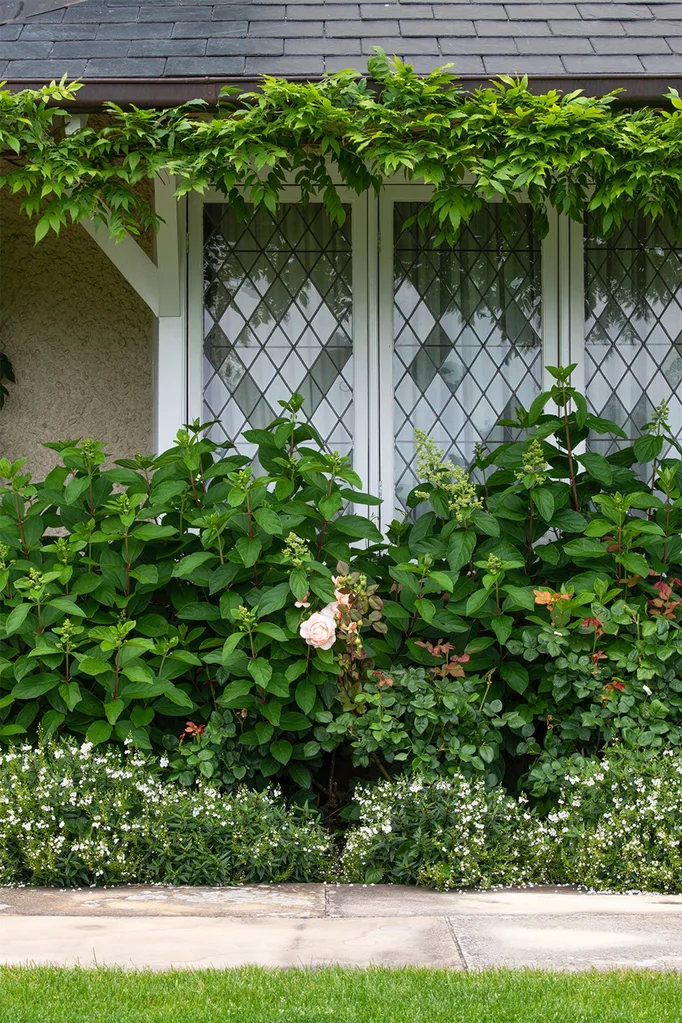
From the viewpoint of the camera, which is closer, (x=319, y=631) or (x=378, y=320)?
(x=319, y=631)

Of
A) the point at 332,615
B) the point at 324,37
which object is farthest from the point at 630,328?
the point at 332,615

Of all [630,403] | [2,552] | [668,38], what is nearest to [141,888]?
[2,552]

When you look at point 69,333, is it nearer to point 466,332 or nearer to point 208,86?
point 208,86

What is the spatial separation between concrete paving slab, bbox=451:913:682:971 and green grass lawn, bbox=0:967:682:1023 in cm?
11

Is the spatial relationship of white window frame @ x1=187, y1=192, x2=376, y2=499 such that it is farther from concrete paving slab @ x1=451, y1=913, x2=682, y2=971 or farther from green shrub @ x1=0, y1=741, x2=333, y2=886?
concrete paving slab @ x1=451, y1=913, x2=682, y2=971

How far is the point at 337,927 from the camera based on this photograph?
311 centimetres

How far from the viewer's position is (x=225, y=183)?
424 centimetres

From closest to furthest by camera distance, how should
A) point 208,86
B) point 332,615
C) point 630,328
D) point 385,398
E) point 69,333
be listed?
point 332,615 → point 208,86 → point 385,398 → point 630,328 → point 69,333

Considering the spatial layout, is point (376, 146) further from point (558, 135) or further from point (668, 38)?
point (668, 38)

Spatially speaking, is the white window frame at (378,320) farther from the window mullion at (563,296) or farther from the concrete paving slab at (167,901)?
the concrete paving slab at (167,901)

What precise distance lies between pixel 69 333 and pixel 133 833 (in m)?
2.76

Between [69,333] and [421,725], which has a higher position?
[69,333]

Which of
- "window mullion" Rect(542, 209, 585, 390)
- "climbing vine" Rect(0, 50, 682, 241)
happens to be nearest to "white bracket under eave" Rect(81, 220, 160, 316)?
"climbing vine" Rect(0, 50, 682, 241)

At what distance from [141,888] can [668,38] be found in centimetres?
414
